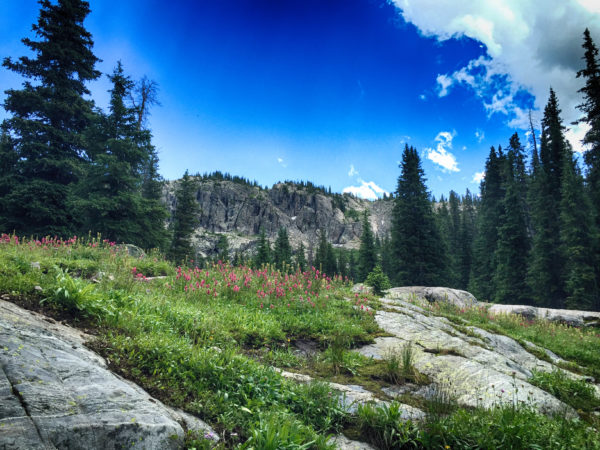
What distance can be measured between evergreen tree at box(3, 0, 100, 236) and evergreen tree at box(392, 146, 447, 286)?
28427 mm

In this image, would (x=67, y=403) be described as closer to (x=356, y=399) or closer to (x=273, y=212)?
(x=356, y=399)

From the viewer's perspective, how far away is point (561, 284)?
86.1ft

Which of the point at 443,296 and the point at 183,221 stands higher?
the point at 183,221

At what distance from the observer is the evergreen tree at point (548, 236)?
87.0 feet

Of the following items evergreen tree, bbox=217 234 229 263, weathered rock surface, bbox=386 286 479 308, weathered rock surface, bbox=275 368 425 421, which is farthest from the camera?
evergreen tree, bbox=217 234 229 263

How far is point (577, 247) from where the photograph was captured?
916 inches

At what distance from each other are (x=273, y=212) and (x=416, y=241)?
477 feet

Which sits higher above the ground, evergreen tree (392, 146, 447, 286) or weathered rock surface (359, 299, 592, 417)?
evergreen tree (392, 146, 447, 286)

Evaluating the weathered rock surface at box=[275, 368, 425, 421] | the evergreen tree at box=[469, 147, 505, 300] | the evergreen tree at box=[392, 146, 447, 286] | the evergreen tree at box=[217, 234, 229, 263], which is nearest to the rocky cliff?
the evergreen tree at box=[217, 234, 229, 263]

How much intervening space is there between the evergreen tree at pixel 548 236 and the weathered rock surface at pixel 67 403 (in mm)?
34622

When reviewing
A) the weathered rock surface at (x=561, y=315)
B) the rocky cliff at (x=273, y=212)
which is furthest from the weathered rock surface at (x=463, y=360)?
the rocky cliff at (x=273, y=212)

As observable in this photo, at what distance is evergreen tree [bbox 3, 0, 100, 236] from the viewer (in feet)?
45.8

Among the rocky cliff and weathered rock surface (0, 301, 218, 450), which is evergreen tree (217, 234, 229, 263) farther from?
the rocky cliff

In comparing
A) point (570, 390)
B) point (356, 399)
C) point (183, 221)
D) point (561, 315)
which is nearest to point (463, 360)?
point (570, 390)
